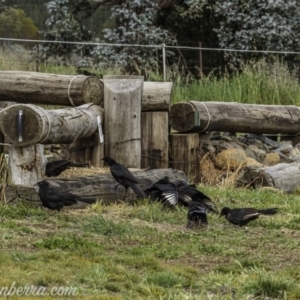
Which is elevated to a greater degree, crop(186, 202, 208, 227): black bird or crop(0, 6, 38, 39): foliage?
crop(0, 6, 38, 39): foliage

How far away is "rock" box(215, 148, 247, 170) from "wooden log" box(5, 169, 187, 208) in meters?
2.44

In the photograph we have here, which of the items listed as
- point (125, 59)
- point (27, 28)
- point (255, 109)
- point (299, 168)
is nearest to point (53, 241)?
point (299, 168)

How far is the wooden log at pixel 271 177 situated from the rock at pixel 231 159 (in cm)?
34

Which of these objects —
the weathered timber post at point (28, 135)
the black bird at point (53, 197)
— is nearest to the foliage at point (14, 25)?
the weathered timber post at point (28, 135)

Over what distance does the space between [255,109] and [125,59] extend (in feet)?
27.2

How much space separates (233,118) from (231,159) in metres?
0.73

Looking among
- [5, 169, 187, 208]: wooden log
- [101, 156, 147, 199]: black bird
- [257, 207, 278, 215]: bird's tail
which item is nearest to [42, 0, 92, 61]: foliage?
[5, 169, 187, 208]: wooden log

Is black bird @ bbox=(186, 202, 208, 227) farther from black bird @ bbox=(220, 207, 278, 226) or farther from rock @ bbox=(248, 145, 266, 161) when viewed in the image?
rock @ bbox=(248, 145, 266, 161)

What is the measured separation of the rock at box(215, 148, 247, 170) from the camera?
41.0 feet

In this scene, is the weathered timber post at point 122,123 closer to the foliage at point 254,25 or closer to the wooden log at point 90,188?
the wooden log at point 90,188

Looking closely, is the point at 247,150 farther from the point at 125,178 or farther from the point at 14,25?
the point at 14,25

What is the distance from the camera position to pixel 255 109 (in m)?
13.5

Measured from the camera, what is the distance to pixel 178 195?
9.44 metres

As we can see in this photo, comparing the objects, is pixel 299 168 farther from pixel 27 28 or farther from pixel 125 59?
pixel 27 28
